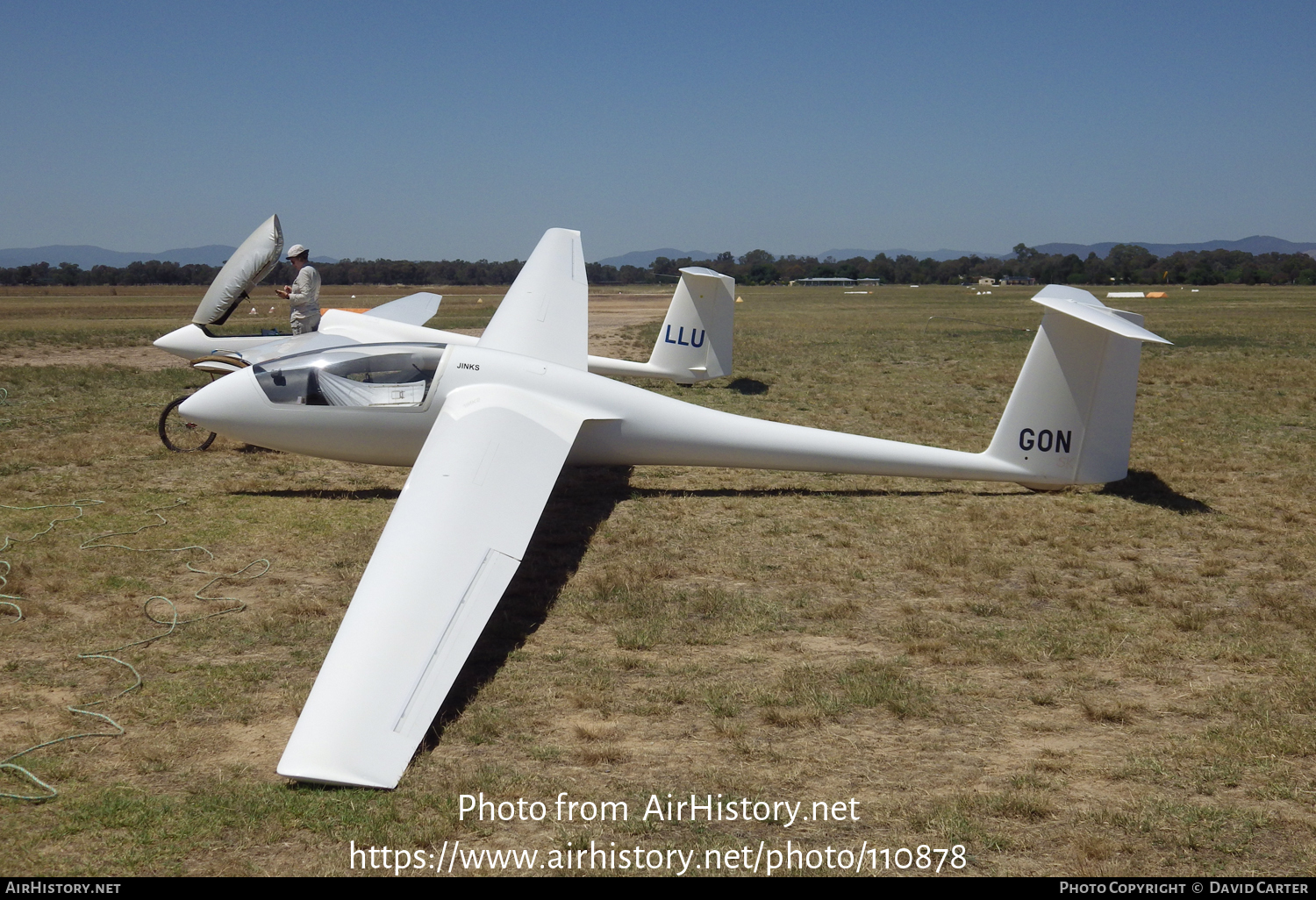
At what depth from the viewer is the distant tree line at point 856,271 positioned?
337 feet

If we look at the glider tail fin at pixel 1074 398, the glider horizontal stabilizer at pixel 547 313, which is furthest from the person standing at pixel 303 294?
the glider tail fin at pixel 1074 398

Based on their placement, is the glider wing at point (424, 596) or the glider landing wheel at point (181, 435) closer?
the glider wing at point (424, 596)

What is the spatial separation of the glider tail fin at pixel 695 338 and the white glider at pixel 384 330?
0.05 feet

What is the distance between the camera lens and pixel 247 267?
39.8 feet

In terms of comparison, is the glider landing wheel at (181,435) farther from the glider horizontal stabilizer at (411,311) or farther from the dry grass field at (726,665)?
the glider horizontal stabilizer at (411,311)

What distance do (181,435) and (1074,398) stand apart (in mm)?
11271

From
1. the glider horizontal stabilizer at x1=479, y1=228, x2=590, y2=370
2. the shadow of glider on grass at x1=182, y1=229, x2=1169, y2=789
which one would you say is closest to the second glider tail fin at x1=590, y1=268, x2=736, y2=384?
the glider horizontal stabilizer at x1=479, y1=228, x2=590, y2=370

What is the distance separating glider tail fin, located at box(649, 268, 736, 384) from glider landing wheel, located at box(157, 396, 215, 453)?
308 inches

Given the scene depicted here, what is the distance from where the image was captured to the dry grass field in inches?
159

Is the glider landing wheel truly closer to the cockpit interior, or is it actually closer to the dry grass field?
the dry grass field

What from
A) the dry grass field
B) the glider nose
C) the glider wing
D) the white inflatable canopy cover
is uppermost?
the white inflatable canopy cover

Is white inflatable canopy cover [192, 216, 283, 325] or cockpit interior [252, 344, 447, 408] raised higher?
white inflatable canopy cover [192, 216, 283, 325]

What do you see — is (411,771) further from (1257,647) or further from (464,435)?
(1257,647)

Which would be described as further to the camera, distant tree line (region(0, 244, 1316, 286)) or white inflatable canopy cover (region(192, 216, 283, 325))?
distant tree line (region(0, 244, 1316, 286))
